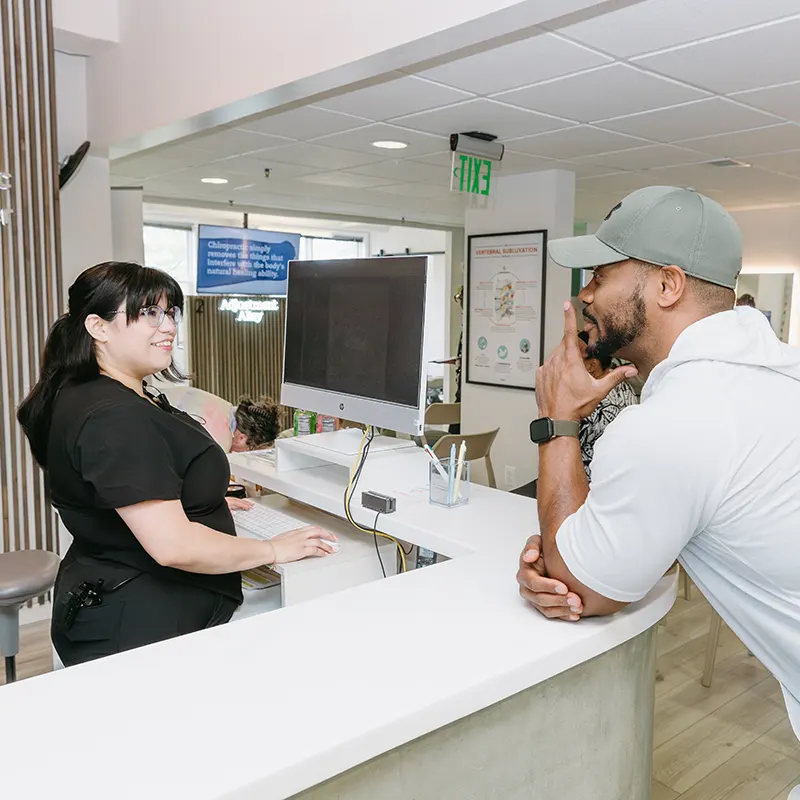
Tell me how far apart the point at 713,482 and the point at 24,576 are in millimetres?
1802

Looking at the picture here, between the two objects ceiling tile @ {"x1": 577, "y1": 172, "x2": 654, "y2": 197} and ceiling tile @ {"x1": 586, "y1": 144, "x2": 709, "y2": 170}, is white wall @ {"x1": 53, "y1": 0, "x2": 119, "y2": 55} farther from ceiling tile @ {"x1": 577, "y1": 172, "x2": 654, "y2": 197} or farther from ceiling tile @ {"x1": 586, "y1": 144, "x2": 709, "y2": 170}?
ceiling tile @ {"x1": 577, "y1": 172, "x2": 654, "y2": 197}

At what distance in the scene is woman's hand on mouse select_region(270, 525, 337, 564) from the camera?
1.76m

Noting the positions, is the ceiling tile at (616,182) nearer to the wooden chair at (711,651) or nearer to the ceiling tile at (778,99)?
the ceiling tile at (778,99)

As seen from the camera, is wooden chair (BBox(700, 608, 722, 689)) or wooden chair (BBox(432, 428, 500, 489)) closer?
wooden chair (BBox(700, 608, 722, 689))

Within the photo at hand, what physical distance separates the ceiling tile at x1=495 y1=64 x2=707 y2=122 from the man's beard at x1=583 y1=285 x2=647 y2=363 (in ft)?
6.19

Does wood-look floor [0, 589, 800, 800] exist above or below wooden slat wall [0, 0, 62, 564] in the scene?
below

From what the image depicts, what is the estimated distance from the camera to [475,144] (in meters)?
3.98

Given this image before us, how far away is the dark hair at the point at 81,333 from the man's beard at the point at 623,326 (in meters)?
0.95

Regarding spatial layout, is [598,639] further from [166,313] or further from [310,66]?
[310,66]

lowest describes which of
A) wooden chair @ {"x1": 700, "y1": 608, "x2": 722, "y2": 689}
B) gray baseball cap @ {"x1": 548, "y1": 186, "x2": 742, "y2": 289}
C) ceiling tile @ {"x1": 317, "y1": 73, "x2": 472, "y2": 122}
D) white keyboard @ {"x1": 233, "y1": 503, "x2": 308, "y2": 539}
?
wooden chair @ {"x1": 700, "y1": 608, "x2": 722, "y2": 689}

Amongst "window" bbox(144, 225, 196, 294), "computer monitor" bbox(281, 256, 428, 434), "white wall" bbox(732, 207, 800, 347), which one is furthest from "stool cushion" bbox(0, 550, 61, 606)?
"window" bbox(144, 225, 196, 294)

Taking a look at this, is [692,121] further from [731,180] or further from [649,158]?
[731,180]

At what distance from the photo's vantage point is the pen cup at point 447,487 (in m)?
1.97

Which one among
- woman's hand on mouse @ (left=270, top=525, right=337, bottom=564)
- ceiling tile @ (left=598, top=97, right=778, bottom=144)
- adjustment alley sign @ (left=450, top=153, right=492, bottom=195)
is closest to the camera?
woman's hand on mouse @ (left=270, top=525, right=337, bottom=564)
